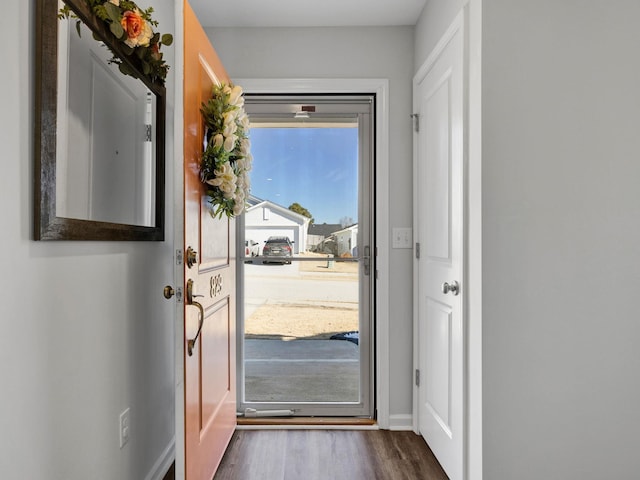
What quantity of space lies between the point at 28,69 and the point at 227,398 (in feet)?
6.09

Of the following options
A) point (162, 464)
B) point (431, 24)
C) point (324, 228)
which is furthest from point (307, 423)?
point (431, 24)

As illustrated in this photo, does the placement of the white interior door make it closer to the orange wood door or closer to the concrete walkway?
the concrete walkway

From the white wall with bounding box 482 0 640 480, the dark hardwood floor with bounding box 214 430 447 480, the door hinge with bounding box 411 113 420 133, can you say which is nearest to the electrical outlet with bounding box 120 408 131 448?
the dark hardwood floor with bounding box 214 430 447 480

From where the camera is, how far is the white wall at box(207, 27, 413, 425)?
2.66 metres

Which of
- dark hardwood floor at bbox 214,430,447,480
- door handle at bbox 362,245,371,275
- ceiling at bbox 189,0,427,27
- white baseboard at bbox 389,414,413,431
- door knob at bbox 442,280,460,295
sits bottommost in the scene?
dark hardwood floor at bbox 214,430,447,480

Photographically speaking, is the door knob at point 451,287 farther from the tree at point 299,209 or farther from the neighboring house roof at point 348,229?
the tree at point 299,209

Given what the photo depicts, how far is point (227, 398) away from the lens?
240 centimetres

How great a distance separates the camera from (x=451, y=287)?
1.94 m

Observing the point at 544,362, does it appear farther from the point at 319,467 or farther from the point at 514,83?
the point at 319,467

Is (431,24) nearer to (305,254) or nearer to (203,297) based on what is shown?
(305,254)

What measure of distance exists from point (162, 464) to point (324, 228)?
5.11 feet

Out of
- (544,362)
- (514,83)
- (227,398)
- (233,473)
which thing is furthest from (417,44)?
(233,473)

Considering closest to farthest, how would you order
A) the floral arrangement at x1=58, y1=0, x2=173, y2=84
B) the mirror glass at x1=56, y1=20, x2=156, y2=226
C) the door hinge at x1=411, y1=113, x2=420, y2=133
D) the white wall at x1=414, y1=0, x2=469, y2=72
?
the mirror glass at x1=56, y1=20, x2=156, y2=226 < the floral arrangement at x1=58, y1=0, x2=173, y2=84 < the white wall at x1=414, y1=0, x2=469, y2=72 < the door hinge at x1=411, y1=113, x2=420, y2=133

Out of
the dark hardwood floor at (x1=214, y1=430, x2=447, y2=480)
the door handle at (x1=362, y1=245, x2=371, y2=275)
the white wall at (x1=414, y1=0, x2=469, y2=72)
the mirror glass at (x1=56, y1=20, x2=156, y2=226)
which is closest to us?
the mirror glass at (x1=56, y1=20, x2=156, y2=226)
